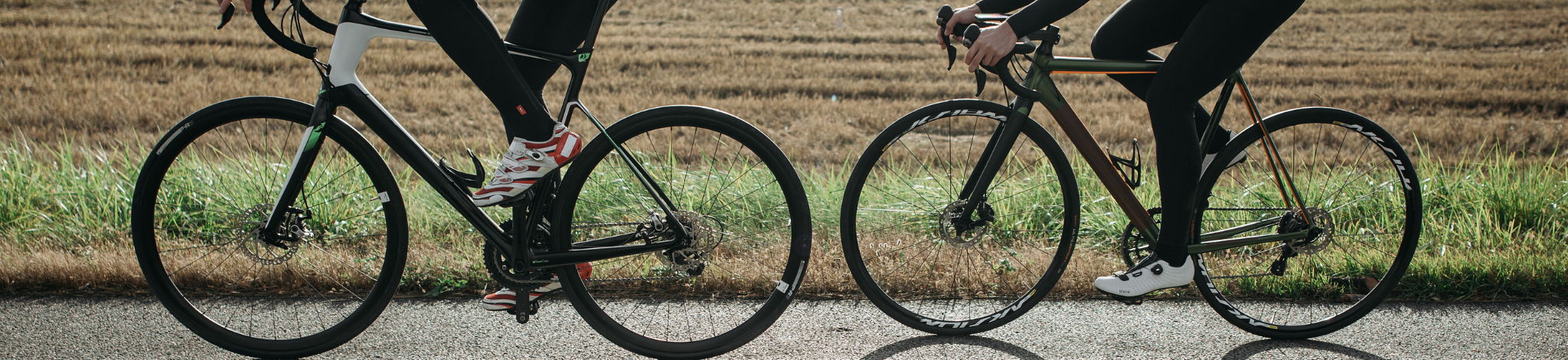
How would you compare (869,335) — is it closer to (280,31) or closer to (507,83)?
(507,83)

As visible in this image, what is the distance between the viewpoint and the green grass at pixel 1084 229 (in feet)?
10.6

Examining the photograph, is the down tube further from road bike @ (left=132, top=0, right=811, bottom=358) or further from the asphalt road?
the asphalt road

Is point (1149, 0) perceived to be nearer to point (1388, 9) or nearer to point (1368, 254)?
point (1368, 254)

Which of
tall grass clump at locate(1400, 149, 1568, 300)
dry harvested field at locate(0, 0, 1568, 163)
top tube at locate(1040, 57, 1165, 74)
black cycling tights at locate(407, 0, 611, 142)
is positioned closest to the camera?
black cycling tights at locate(407, 0, 611, 142)

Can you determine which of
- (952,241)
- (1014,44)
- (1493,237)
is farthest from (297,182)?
(1493,237)

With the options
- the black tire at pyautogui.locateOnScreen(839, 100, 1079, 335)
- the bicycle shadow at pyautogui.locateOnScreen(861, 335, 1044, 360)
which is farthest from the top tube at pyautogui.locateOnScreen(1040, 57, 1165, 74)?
the bicycle shadow at pyautogui.locateOnScreen(861, 335, 1044, 360)

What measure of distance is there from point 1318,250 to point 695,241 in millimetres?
2254

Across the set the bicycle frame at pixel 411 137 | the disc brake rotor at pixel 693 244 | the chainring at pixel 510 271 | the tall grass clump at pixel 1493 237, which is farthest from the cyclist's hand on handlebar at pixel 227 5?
the tall grass clump at pixel 1493 237

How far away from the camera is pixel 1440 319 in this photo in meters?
2.97

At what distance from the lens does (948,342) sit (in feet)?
9.17

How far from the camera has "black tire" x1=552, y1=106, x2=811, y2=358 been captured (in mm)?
2561

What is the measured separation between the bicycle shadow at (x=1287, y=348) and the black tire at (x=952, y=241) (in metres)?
0.61

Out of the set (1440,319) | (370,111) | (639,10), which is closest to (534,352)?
(370,111)

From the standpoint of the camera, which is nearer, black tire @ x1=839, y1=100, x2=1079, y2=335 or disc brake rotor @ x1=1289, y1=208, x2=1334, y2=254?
black tire @ x1=839, y1=100, x2=1079, y2=335
